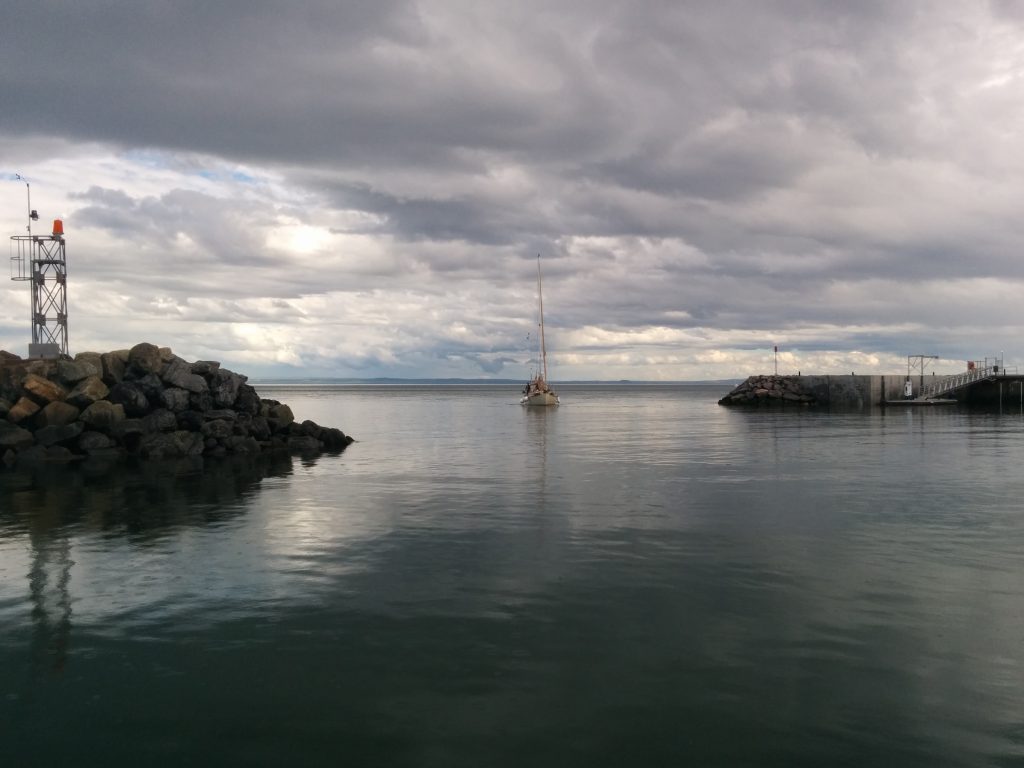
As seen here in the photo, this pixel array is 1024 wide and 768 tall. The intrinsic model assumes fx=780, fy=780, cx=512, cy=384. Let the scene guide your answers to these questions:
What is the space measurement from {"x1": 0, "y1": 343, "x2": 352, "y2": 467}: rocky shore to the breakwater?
75.6 meters

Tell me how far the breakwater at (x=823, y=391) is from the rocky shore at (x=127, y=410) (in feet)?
248

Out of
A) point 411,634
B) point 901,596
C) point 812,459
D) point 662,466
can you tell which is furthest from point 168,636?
point 812,459

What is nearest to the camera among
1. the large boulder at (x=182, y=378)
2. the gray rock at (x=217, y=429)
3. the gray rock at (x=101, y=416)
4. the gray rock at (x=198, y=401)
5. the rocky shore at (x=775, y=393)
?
the gray rock at (x=101, y=416)

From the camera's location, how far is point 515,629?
11078 millimetres

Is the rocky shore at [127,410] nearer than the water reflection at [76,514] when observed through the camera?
No

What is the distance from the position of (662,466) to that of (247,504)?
55.6 ft

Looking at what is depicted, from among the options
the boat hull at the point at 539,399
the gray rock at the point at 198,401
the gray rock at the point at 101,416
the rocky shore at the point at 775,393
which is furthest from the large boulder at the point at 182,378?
the rocky shore at the point at 775,393

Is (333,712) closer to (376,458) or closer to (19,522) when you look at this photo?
(19,522)

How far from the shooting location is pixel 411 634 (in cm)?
1096

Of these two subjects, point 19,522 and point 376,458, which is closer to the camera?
point 19,522

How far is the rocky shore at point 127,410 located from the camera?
112 feet

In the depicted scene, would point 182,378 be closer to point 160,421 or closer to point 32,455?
point 160,421

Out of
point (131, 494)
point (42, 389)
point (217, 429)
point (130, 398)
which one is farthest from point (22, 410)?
point (131, 494)

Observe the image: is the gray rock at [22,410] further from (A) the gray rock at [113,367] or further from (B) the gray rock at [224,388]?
(B) the gray rock at [224,388]
